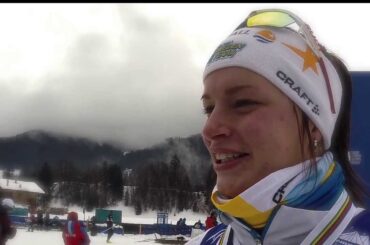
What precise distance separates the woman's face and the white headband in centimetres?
3

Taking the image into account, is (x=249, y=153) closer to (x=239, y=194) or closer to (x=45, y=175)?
(x=239, y=194)

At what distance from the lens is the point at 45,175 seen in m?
70.9

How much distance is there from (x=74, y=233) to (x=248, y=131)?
31.3ft

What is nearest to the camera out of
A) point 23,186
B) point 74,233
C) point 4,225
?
point 4,225

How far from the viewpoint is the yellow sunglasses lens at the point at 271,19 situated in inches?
50.9

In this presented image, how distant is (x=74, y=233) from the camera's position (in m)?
10.2

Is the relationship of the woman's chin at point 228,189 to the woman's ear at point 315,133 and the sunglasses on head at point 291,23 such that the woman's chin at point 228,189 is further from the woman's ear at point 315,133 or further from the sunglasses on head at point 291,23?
the sunglasses on head at point 291,23

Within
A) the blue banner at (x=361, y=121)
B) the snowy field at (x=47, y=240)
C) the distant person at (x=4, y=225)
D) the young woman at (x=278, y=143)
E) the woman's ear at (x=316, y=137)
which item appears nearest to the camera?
the young woman at (x=278, y=143)

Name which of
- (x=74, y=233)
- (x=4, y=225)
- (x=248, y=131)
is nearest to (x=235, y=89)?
(x=248, y=131)

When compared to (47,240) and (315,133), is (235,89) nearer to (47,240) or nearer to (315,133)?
(315,133)

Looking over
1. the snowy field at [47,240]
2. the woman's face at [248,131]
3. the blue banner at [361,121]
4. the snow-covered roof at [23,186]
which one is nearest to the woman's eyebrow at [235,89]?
the woman's face at [248,131]

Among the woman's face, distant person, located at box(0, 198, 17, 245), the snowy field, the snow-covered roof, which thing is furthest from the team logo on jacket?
the snow-covered roof

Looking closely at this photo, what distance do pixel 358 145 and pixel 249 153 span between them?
176 cm

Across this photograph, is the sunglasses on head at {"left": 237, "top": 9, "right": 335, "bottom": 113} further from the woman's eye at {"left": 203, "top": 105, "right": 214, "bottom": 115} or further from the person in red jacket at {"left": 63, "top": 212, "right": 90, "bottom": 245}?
the person in red jacket at {"left": 63, "top": 212, "right": 90, "bottom": 245}
